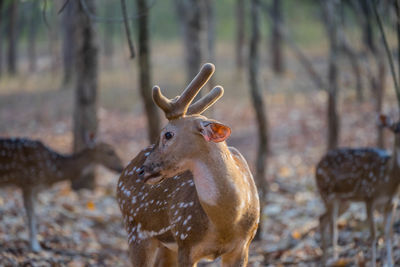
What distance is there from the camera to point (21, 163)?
27.6ft

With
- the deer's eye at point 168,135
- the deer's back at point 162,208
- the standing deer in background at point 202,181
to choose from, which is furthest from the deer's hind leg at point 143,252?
the deer's eye at point 168,135

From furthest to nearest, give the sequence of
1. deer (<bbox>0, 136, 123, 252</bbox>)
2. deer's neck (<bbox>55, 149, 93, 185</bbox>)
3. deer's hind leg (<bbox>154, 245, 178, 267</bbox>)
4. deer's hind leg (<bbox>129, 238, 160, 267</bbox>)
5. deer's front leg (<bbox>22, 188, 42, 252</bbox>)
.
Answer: deer's neck (<bbox>55, 149, 93, 185</bbox>) → deer (<bbox>0, 136, 123, 252</bbox>) → deer's front leg (<bbox>22, 188, 42, 252</bbox>) → deer's hind leg (<bbox>154, 245, 178, 267</bbox>) → deer's hind leg (<bbox>129, 238, 160, 267</bbox>)

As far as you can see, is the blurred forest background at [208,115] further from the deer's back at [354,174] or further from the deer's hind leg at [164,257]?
the deer's hind leg at [164,257]

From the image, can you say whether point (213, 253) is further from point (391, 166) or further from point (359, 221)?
point (359, 221)

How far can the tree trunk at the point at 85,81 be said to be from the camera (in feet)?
35.4

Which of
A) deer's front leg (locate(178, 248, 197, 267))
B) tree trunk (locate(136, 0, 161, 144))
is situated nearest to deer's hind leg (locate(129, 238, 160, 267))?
deer's front leg (locate(178, 248, 197, 267))

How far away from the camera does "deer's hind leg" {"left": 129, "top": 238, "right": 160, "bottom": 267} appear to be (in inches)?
204

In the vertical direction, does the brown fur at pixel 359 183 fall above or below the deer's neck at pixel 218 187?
below

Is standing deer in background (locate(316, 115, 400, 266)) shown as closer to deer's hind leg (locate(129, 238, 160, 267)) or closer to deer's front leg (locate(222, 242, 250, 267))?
deer's front leg (locate(222, 242, 250, 267))

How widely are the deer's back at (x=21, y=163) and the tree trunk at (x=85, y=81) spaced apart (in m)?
2.17

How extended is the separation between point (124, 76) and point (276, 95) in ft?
29.5

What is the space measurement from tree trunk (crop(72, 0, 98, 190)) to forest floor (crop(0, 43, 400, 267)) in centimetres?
130

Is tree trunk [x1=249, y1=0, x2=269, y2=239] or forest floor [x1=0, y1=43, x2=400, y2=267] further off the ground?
tree trunk [x1=249, y1=0, x2=269, y2=239]

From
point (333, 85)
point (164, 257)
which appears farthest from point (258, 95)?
point (164, 257)
